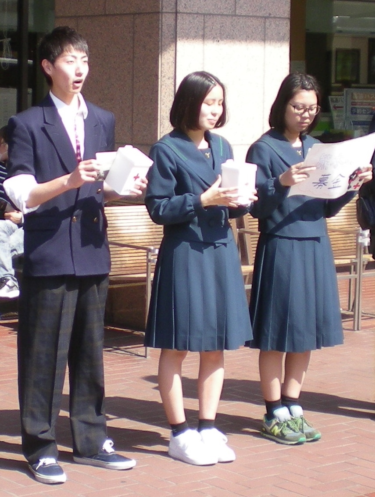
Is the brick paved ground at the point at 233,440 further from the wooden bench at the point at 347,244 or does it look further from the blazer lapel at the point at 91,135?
the blazer lapel at the point at 91,135

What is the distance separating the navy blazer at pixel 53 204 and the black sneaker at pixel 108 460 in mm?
862

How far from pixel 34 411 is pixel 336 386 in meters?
2.40

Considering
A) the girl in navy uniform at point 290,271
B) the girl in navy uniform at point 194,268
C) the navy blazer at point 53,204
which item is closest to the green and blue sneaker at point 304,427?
the girl in navy uniform at point 290,271

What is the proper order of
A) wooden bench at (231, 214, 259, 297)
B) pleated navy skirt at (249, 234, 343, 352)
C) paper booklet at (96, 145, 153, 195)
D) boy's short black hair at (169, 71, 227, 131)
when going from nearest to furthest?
paper booklet at (96, 145, 153, 195) < boy's short black hair at (169, 71, 227, 131) < pleated navy skirt at (249, 234, 343, 352) < wooden bench at (231, 214, 259, 297)

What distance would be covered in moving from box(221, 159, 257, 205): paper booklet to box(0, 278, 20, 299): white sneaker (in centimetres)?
381

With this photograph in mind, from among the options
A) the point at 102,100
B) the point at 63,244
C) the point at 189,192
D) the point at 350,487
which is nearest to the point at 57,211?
the point at 63,244

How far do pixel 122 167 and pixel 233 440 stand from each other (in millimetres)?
1699

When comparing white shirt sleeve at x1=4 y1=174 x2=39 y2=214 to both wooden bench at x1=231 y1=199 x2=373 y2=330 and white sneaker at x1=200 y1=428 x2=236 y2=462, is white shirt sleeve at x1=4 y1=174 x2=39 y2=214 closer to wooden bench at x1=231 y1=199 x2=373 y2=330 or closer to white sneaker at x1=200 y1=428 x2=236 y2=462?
white sneaker at x1=200 y1=428 x2=236 y2=462

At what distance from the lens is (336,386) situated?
6340mm

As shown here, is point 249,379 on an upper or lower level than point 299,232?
lower

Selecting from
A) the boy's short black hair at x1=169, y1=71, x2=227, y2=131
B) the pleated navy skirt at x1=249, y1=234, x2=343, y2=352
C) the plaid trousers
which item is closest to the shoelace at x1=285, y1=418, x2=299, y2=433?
the pleated navy skirt at x1=249, y1=234, x2=343, y2=352

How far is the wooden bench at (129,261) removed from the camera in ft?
24.9

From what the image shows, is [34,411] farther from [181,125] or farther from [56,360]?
[181,125]

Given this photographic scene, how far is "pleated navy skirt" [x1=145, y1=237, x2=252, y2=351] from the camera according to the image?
4.78m
